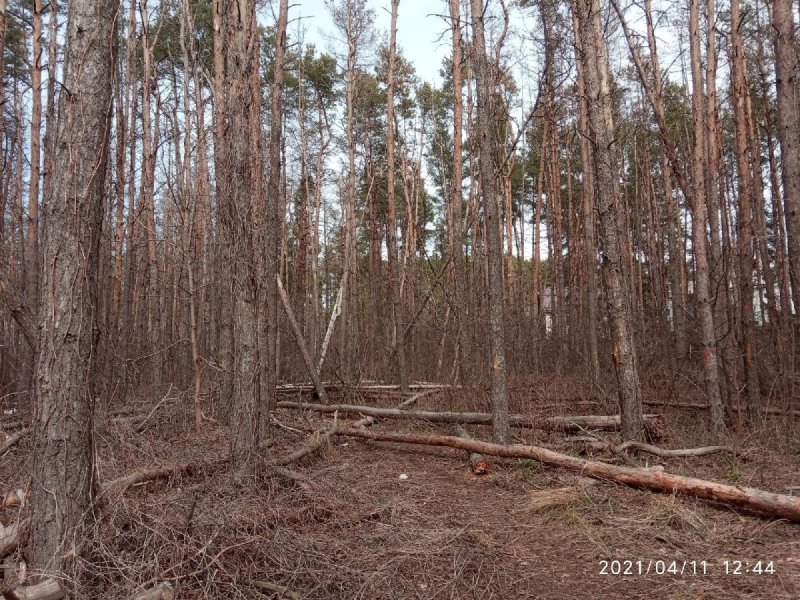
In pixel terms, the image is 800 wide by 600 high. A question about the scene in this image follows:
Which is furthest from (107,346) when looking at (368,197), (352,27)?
(368,197)

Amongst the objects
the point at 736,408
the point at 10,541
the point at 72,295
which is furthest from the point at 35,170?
the point at 736,408

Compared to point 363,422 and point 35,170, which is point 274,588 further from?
point 35,170

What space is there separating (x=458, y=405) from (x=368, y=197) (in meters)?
12.5

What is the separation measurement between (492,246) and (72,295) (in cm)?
482

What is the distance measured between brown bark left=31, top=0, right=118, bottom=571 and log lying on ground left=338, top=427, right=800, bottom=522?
14.4 ft

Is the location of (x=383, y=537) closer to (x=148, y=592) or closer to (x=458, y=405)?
(x=148, y=592)

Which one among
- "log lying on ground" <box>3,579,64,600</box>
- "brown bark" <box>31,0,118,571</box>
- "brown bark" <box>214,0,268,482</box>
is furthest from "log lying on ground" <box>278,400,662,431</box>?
"log lying on ground" <box>3,579,64,600</box>

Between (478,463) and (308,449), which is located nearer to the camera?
(478,463)

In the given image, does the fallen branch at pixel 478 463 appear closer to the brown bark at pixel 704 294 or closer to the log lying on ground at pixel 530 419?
the log lying on ground at pixel 530 419

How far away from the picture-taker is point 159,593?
258cm

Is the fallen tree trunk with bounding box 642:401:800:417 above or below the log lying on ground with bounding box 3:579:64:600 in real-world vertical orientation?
below

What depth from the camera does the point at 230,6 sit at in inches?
193

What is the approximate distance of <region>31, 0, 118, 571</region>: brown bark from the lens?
273cm

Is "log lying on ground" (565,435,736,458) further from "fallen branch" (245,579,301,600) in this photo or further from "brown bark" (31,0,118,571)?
"brown bark" (31,0,118,571)
